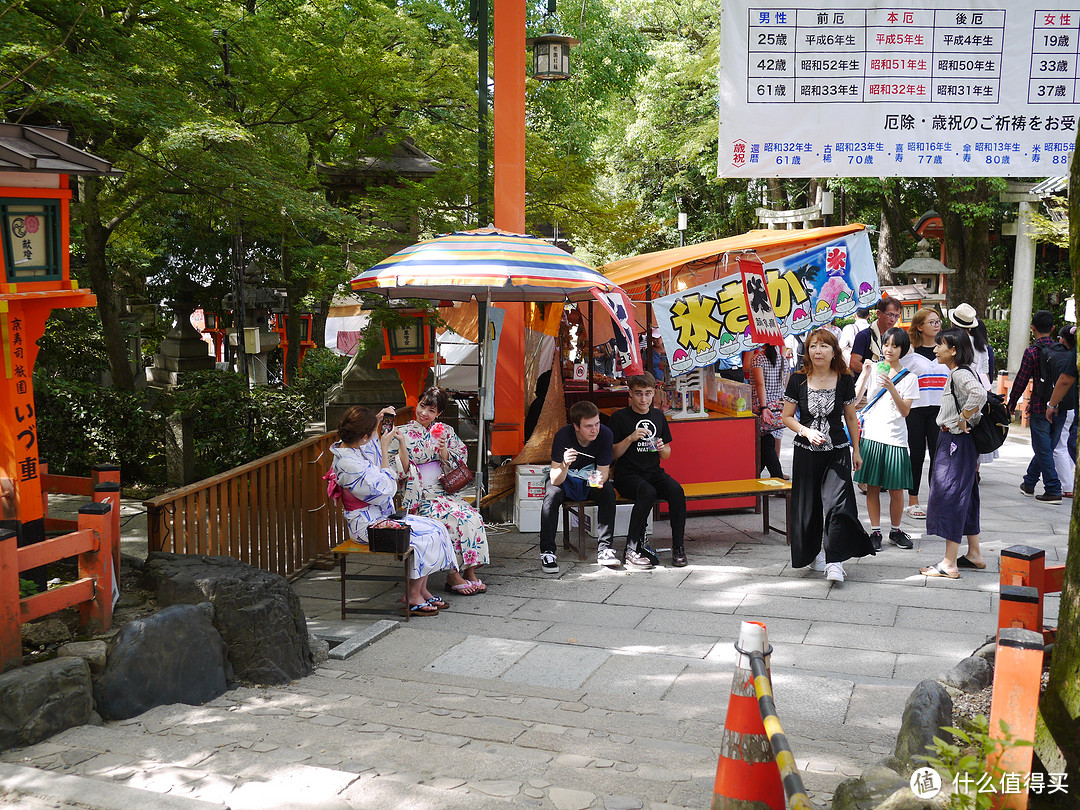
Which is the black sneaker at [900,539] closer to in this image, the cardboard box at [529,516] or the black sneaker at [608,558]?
the black sneaker at [608,558]

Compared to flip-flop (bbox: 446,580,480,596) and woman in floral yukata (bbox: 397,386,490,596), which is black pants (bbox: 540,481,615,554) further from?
flip-flop (bbox: 446,580,480,596)

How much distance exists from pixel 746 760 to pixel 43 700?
308 centimetres

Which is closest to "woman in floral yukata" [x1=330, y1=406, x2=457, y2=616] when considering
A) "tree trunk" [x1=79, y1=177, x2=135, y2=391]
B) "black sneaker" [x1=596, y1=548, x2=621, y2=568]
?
"black sneaker" [x1=596, y1=548, x2=621, y2=568]

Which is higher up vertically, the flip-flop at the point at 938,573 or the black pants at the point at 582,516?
the black pants at the point at 582,516

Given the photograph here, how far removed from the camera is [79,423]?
35.3ft

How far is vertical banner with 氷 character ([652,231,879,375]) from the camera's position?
27.9ft

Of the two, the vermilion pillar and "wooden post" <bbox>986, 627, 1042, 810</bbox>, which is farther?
the vermilion pillar

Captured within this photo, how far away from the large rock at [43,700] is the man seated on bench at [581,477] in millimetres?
3925

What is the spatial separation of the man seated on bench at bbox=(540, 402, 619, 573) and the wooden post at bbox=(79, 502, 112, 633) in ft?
11.4

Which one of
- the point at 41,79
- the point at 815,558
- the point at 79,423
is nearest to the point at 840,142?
the point at 815,558

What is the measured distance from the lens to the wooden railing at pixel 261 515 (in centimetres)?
579

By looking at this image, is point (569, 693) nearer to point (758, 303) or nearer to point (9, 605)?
point (9, 605)

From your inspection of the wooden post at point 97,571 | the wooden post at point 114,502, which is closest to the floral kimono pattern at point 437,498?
the wooden post at point 114,502

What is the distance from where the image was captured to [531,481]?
28.4 ft
